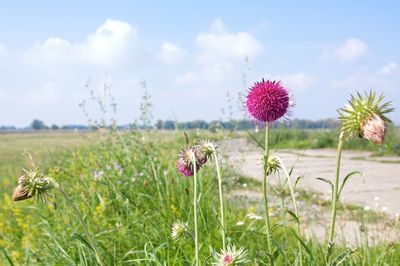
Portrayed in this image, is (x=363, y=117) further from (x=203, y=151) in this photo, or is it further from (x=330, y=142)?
(x=330, y=142)

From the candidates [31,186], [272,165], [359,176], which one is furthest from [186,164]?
[359,176]

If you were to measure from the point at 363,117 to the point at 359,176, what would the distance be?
21.4 feet

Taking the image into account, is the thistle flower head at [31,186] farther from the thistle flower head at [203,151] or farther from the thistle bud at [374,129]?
the thistle bud at [374,129]

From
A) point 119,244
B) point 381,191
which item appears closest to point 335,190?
point 119,244

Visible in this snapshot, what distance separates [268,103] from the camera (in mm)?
1584

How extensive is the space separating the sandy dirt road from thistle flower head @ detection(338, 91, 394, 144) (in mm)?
2534

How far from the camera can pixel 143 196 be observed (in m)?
3.76

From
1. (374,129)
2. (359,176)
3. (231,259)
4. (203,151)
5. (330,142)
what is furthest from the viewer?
(330,142)

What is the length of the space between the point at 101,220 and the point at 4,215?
2.09 metres

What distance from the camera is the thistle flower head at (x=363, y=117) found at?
1329 mm

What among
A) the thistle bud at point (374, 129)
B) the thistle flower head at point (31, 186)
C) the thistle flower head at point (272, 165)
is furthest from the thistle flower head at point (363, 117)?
the thistle flower head at point (31, 186)

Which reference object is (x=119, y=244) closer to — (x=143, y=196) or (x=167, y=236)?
(x=167, y=236)

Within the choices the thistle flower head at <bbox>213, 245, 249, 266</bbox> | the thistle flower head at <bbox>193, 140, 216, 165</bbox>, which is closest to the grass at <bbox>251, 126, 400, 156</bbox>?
the thistle flower head at <bbox>193, 140, 216, 165</bbox>

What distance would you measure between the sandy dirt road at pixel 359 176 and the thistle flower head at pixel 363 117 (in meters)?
2.53
